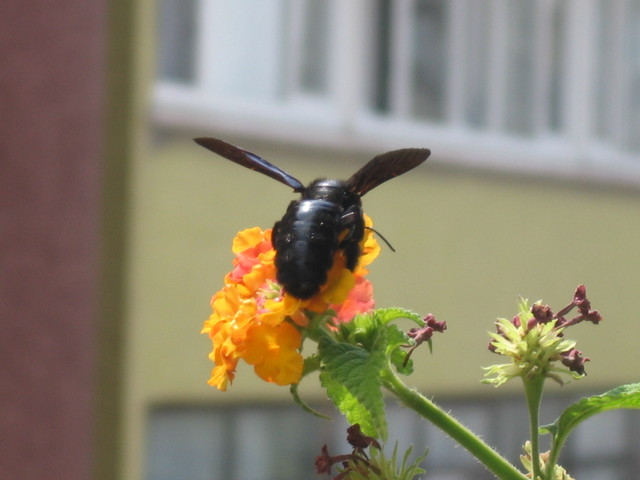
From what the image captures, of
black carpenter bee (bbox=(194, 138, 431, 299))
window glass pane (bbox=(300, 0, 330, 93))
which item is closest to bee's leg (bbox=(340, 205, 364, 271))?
black carpenter bee (bbox=(194, 138, 431, 299))

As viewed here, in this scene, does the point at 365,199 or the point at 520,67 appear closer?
the point at 365,199

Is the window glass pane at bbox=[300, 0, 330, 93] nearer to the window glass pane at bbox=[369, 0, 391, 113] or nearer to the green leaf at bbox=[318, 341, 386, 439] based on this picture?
the window glass pane at bbox=[369, 0, 391, 113]

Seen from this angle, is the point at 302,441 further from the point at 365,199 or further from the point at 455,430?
the point at 455,430

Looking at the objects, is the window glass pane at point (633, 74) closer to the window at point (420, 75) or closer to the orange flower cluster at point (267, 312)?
the window at point (420, 75)

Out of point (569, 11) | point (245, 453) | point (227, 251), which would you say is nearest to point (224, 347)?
point (227, 251)

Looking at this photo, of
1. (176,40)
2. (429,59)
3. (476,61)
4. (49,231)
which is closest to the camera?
(49,231)

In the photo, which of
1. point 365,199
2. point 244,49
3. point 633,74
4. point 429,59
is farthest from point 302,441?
point 633,74

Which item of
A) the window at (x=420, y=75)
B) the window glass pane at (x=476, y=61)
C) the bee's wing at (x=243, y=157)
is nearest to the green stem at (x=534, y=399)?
the bee's wing at (x=243, y=157)
